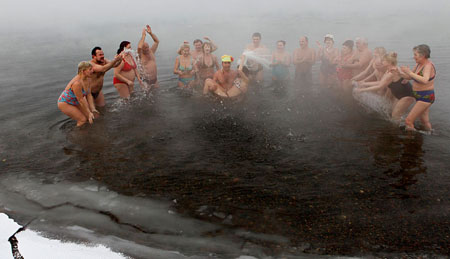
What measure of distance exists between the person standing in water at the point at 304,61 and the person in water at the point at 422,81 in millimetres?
4872

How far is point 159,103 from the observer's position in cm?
915

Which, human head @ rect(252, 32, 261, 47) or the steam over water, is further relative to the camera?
human head @ rect(252, 32, 261, 47)

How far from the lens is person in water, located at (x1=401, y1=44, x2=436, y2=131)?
594 cm

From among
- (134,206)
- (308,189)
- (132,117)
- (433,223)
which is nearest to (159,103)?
(132,117)

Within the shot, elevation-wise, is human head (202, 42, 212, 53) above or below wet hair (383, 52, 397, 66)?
above

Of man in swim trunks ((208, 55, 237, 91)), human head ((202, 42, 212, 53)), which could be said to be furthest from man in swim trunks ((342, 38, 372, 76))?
human head ((202, 42, 212, 53))

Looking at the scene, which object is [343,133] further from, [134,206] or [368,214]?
[134,206]

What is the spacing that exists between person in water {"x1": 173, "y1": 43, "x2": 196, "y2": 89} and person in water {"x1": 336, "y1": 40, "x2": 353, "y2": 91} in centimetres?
476

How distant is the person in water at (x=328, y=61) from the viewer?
10.7 metres

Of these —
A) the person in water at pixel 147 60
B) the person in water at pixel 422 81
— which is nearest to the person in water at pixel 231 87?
the person in water at pixel 147 60

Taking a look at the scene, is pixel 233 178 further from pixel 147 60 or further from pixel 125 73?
pixel 147 60

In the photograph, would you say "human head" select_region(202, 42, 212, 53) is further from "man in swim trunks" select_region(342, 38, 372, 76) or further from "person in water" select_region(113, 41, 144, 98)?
"man in swim trunks" select_region(342, 38, 372, 76)

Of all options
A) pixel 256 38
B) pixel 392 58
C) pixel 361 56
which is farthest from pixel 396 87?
pixel 256 38

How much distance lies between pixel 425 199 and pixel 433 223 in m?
0.53
